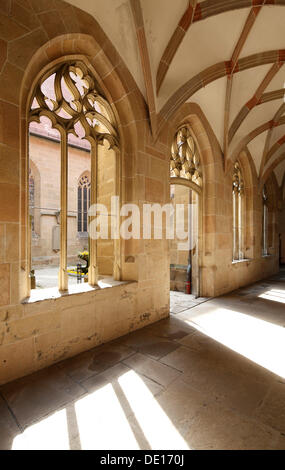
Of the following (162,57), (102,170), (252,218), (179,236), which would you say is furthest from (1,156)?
(252,218)

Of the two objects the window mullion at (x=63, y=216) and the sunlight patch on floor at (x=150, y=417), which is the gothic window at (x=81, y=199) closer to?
the window mullion at (x=63, y=216)

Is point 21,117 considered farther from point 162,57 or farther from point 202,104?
point 202,104

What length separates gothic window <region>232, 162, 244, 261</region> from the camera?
6.36m

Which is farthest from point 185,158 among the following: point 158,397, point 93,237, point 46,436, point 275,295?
point 46,436

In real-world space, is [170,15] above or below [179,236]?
above

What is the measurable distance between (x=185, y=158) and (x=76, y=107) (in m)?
2.53

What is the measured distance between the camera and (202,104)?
14.1 ft

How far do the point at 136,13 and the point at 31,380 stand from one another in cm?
396

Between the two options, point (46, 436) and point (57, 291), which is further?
point (57, 291)

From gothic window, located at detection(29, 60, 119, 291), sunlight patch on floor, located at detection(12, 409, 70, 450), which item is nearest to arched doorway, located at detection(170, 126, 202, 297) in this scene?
gothic window, located at detection(29, 60, 119, 291)

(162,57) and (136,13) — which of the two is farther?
(162,57)

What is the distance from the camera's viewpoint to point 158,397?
1.71 meters

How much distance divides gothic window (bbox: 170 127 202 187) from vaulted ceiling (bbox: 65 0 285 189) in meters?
0.59

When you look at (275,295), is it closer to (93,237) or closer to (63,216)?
(93,237)
